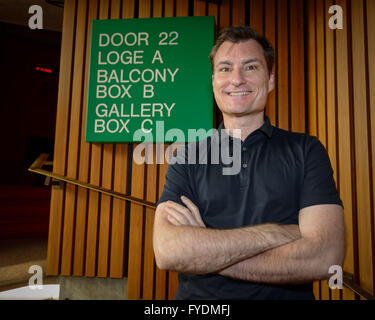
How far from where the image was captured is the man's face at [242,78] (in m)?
1.37

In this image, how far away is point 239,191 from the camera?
1198 mm

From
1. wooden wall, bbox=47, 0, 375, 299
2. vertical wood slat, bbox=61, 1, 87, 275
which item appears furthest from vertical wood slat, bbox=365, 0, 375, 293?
vertical wood slat, bbox=61, 1, 87, 275

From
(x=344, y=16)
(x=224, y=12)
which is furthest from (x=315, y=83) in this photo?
(x=224, y=12)

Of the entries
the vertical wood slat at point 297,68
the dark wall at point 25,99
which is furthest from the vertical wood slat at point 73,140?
the dark wall at point 25,99

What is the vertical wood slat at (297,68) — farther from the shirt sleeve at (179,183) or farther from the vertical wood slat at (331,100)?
the shirt sleeve at (179,183)

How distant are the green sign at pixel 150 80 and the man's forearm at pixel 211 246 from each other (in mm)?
1614

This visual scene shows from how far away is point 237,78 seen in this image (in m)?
1.36

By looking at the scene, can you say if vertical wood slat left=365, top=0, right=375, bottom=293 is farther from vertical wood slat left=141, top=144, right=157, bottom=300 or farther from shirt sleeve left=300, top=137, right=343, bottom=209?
vertical wood slat left=141, top=144, right=157, bottom=300

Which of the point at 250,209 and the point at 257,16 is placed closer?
the point at 250,209

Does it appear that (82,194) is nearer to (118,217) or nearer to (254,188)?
(118,217)

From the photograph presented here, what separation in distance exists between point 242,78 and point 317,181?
2.21 ft

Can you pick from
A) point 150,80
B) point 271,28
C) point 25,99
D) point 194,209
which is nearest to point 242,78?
point 194,209

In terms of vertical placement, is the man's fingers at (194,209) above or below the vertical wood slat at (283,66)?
below
